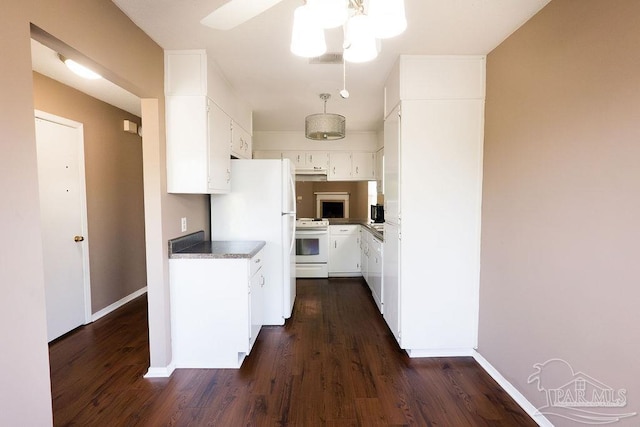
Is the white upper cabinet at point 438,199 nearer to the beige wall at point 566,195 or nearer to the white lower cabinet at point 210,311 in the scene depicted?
the beige wall at point 566,195

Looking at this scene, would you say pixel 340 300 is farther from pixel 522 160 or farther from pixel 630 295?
pixel 630 295

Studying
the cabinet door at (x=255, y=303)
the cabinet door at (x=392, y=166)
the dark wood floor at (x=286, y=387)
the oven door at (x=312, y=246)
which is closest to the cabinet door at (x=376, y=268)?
the dark wood floor at (x=286, y=387)

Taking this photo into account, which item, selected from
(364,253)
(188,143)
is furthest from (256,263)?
(364,253)

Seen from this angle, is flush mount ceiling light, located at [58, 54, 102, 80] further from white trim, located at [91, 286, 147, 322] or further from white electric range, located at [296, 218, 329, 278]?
white electric range, located at [296, 218, 329, 278]

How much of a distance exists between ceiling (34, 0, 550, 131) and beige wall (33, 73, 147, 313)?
146 cm

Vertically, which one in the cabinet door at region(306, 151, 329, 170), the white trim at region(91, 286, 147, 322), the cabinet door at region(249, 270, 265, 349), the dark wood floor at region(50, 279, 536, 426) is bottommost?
the dark wood floor at region(50, 279, 536, 426)

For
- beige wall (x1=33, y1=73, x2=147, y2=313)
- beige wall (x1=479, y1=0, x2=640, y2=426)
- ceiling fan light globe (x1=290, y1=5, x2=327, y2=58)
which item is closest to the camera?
ceiling fan light globe (x1=290, y1=5, x2=327, y2=58)

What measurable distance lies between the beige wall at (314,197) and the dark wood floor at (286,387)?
3.87 meters

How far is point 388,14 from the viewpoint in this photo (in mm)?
901

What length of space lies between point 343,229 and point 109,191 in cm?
310

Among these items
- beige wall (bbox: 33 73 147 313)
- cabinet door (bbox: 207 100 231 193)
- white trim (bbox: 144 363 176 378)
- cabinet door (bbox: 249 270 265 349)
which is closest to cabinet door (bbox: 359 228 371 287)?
cabinet door (bbox: 249 270 265 349)

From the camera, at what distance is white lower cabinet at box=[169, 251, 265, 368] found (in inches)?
89.3

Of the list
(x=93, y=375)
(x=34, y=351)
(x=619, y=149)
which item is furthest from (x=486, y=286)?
(x=93, y=375)

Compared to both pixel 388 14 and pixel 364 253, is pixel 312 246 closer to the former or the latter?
pixel 364 253
